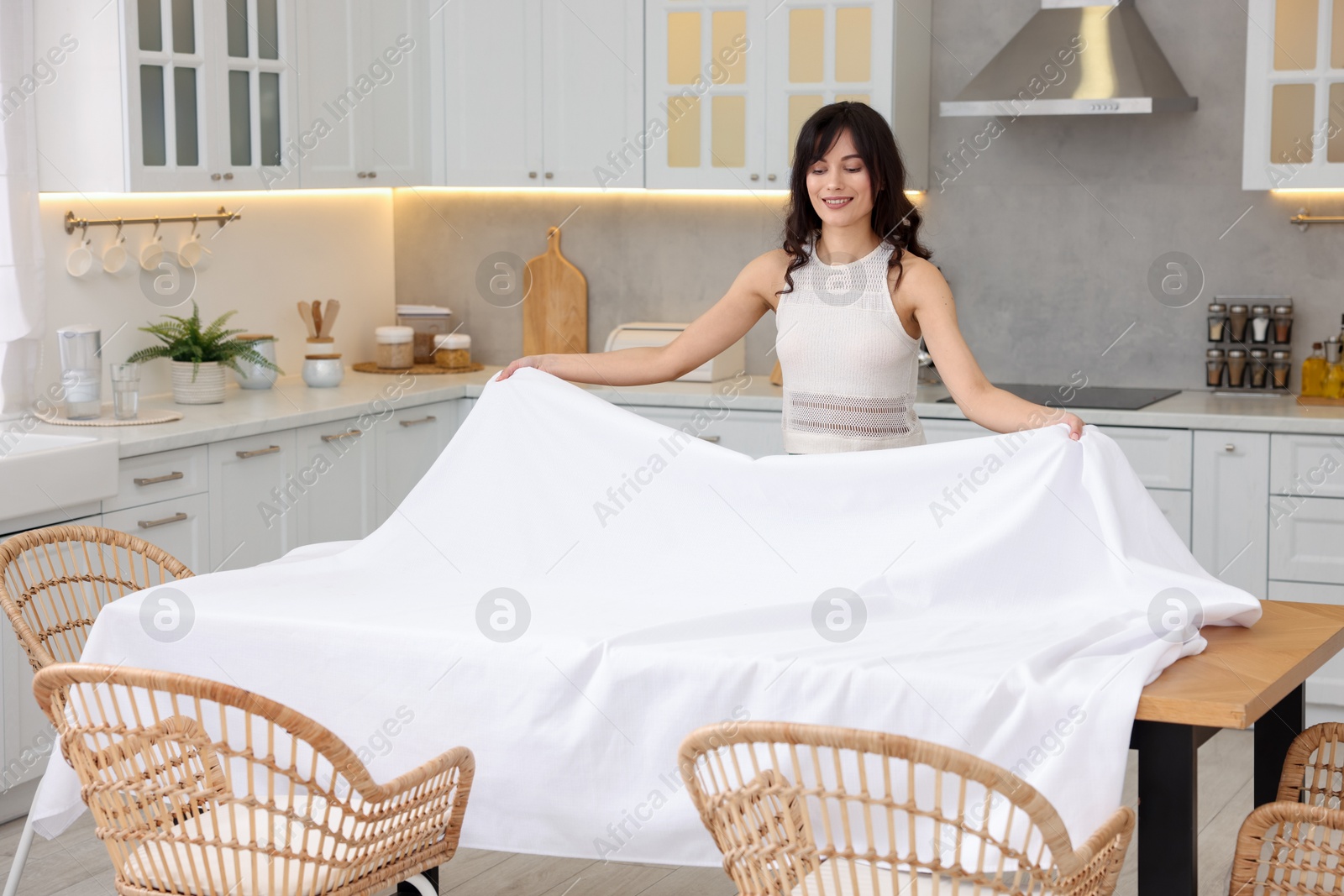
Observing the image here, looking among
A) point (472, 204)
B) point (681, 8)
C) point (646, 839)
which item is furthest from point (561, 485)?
point (472, 204)

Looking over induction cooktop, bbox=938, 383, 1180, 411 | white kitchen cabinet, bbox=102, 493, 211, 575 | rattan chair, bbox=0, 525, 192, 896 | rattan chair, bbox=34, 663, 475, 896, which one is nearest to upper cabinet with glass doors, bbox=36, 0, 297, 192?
white kitchen cabinet, bbox=102, 493, 211, 575

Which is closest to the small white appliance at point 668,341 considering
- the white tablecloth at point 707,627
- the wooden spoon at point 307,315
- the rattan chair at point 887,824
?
the wooden spoon at point 307,315

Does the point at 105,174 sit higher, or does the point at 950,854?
the point at 105,174

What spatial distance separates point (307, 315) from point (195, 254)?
536mm

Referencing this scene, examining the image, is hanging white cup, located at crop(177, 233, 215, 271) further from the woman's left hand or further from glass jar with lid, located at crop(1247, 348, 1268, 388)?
glass jar with lid, located at crop(1247, 348, 1268, 388)

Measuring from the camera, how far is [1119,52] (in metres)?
4.30

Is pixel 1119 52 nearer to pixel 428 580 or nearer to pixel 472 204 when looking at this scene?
pixel 472 204

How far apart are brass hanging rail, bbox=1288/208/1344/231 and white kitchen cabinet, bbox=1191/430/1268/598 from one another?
784 millimetres

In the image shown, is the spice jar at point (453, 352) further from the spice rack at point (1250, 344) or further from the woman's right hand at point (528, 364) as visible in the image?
the spice rack at point (1250, 344)

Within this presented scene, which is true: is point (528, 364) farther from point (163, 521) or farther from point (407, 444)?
point (407, 444)

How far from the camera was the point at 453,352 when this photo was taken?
5.25m

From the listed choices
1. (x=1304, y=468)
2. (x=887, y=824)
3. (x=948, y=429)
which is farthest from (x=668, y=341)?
(x=887, y=824)

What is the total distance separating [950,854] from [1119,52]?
9.98ft

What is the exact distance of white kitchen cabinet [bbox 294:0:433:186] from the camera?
15.1 feet
